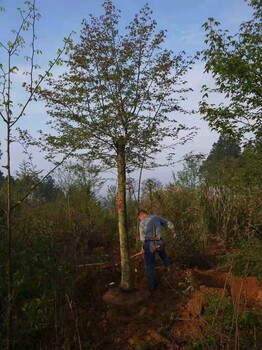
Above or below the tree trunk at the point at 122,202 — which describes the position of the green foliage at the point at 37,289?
below

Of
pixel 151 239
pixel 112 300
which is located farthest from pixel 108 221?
pixel 112 300

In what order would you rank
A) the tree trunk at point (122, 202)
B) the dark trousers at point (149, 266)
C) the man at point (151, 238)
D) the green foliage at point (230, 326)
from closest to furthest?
the green foliage at point (230, 326) < the tree trunk at point (122, 202) < the dark trousers at point (149, 266) < the man at point (151, 238)

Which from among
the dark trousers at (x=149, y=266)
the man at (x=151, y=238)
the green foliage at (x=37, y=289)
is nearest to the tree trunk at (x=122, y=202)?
Result: the dark trousers at (x=149, y=266)

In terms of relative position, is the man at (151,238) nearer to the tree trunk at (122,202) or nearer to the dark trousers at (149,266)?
the dark trousers at (149,266)

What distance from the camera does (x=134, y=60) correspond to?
6922 millimetres

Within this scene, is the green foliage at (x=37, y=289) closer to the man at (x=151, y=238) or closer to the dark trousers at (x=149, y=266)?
the dark trousers at (x=149, y=266)

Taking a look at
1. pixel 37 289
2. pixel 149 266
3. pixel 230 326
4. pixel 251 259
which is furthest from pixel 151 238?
pixel 230 326

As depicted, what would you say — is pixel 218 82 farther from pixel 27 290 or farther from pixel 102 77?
pixel 27 290

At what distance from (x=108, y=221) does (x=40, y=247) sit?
7920mm

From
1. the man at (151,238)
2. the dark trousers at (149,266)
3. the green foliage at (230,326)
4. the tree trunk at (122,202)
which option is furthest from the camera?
the man at (151,238)

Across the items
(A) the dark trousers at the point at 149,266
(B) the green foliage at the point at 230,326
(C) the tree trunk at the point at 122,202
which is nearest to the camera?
(B) the green foliage at the point at 230,326

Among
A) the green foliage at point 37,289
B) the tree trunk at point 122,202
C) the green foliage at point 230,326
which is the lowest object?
the green foliage at point 230,326

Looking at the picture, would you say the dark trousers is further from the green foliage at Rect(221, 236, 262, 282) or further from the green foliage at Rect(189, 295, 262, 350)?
the green foliage at Rect(189, 295, 262, 350)

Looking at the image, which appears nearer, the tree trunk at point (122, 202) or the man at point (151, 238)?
the tree trunk at point (122, 202)
